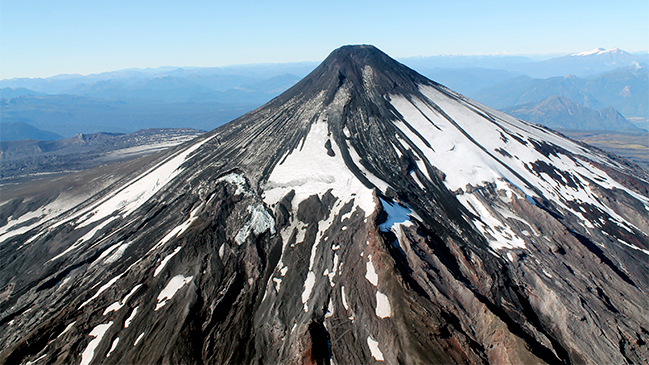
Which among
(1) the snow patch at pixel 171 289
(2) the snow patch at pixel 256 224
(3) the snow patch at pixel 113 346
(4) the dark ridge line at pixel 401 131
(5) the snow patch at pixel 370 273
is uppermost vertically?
(4) the dark ridge line at pixel 401 131

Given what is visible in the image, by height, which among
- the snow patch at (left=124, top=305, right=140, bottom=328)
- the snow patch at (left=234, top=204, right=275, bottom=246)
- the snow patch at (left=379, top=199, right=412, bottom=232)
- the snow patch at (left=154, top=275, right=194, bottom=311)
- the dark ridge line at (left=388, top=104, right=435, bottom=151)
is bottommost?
the snow patch at (left=124, top=305, right=140, bottom=328)

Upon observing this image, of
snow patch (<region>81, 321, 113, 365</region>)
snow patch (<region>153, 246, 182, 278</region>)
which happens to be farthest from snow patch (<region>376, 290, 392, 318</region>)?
snow patch (<region>81, 321, 113, 365</region>)

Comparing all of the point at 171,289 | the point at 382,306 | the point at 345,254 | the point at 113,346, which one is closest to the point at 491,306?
the point at 382,306

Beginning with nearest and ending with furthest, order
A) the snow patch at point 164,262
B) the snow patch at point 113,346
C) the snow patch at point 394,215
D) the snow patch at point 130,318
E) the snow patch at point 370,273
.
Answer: the snow patch at point 113,346 < the snow patch at point 370,273 < the snow patch at point 130,318 < the snow patch at point 164,262 < the snow patch at point 394,215

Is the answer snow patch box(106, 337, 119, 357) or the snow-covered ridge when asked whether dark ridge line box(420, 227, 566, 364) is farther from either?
snow patch box(106, 337, 119, 357)

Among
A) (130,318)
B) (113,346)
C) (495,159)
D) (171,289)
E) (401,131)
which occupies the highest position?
(401,131)

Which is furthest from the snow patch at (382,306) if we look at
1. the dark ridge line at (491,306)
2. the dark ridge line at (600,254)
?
the dark ridge line at (600,254)

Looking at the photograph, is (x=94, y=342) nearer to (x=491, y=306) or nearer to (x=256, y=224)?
(x=256, y=224)

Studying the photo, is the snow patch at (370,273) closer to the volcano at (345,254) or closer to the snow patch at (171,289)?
the volcano at (345,254)

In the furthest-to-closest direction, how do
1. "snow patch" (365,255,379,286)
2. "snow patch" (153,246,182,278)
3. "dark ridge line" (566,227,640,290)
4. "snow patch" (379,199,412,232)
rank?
"dark ridge line" (566,227,640,290) → "snow patch" (379,199,412,232) → "snow patch" (153,246,182,278) → "snow patch" (365,255,379,286)
